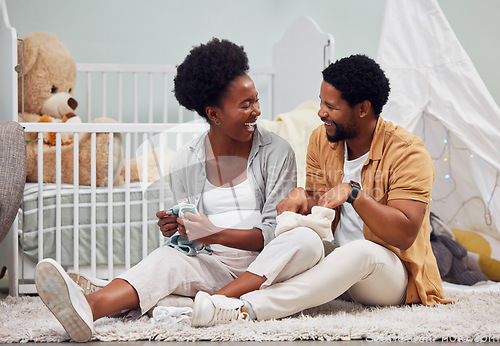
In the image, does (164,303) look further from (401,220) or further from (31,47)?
(31,47)

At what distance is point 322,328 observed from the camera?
138 centimetres

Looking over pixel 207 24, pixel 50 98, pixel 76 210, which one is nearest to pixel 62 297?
pixel 76 210

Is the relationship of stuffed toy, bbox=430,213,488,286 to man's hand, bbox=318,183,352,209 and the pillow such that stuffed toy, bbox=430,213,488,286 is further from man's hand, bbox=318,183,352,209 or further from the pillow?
man's hand, bbox=318,183,352,209

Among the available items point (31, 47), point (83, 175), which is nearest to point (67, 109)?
point (31, 47)

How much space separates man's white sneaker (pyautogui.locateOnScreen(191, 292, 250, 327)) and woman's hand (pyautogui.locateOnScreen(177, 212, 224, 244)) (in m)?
0.18

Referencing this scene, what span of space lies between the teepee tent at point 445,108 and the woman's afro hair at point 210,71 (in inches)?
35.9

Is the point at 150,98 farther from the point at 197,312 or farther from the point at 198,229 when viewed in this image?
the point at 197,312

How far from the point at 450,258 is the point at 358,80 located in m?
0.93

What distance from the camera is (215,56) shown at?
1.59 meters

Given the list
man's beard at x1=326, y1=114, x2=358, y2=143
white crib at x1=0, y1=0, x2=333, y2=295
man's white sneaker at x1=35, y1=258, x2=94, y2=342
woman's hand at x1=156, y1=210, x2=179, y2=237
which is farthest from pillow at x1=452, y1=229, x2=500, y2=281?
man's white sneaker at x1=35, y1=258, x2=94, y2=342

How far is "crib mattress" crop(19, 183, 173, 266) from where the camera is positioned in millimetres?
2041

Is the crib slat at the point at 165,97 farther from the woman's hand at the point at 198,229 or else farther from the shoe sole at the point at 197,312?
the shoe sole at the point at 197,312

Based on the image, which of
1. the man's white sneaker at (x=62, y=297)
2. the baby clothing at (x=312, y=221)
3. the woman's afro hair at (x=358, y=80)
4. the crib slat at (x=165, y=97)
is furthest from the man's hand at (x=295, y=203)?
the crib slat at (x=165, y=97)

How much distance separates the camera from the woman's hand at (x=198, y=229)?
1.50 meters
